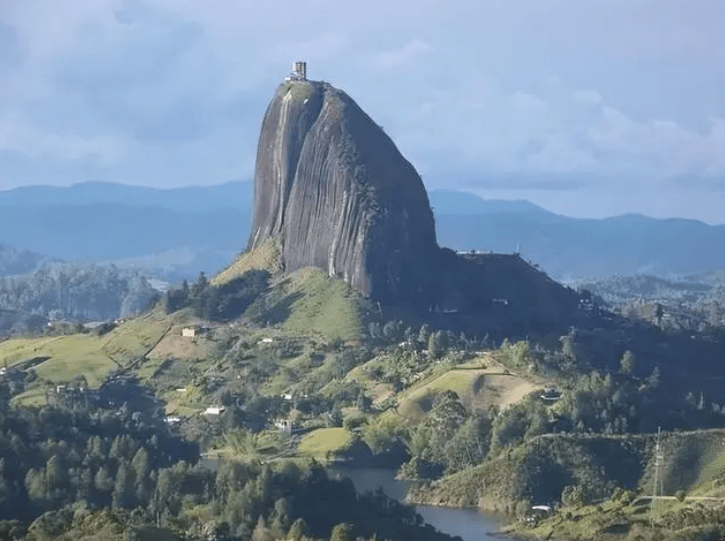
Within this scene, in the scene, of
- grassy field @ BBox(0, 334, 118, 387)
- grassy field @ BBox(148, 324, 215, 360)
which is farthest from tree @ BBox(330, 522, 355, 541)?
grassy field @ BBox(148, 324, 215, 360)

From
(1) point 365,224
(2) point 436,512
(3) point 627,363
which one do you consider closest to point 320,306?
(1) point 365,224

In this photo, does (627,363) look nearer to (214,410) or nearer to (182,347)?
(214,410)

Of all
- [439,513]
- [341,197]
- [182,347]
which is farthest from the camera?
[341,197]

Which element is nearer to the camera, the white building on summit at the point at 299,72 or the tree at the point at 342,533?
the tree at the point at 342,533

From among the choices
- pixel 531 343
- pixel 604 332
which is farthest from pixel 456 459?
pixel 604 332

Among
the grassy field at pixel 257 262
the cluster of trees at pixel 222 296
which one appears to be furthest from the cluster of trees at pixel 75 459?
the grassy field at pixel 257 262

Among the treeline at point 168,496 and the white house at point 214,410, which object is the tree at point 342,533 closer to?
the treeline at point 168,496
